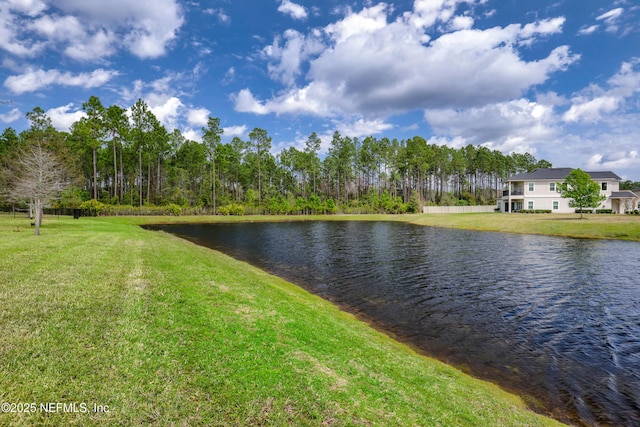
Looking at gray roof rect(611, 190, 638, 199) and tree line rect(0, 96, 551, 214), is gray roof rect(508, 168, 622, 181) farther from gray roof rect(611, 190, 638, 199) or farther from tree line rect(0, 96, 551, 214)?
tree line rect(0, 96, 551, 214)

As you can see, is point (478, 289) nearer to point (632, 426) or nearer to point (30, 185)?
point (632, 426)

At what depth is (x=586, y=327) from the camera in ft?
35.5

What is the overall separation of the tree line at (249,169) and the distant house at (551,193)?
80.0 ft

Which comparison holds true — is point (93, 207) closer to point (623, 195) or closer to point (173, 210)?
point (173, 210)

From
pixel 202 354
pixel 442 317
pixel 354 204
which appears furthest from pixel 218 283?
pixel 354 204

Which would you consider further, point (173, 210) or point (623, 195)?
point (173, 210)

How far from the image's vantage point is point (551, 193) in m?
62.7

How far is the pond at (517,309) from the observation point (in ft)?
25.1

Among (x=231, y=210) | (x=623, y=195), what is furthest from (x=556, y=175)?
(x=231, y=210)

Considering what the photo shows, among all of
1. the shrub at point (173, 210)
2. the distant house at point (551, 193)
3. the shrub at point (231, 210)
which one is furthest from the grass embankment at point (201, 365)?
the distant house at point (551, 193)

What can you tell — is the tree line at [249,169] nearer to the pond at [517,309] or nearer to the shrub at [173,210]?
the shrub at [173,210]

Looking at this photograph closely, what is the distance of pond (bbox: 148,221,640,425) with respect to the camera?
764cm

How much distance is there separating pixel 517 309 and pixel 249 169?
94.9 m

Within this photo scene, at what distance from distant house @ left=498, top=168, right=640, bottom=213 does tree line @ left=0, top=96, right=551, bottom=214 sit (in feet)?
80.0
